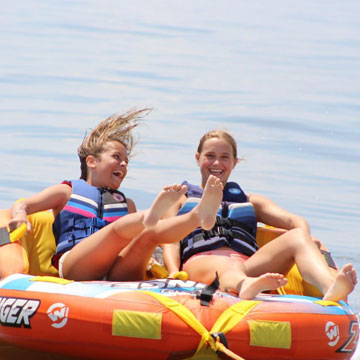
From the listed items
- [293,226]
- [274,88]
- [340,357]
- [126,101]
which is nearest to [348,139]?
[126,101]

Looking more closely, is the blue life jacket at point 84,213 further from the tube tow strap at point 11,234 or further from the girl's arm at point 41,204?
the tube tow strap at point 11,234

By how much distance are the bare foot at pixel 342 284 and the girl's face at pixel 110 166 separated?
125cm

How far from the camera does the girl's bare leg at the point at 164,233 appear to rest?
13.1ft

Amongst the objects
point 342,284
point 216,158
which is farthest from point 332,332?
point 216,158

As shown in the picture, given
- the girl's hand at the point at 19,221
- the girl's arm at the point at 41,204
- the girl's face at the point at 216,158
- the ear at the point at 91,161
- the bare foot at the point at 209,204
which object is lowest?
the girl's hand at the point at 19,221

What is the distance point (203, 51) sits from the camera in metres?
19.1

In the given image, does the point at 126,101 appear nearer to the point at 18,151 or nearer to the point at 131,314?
the point at 18,151

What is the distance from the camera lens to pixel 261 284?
3.91 m

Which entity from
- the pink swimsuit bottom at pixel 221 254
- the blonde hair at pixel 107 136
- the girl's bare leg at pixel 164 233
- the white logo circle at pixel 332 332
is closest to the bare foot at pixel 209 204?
the girl's bare leg at pixel 164 233

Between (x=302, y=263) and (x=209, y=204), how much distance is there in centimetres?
50

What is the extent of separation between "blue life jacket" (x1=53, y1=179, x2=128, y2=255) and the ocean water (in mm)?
498

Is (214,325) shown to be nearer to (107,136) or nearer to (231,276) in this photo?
(231,276)

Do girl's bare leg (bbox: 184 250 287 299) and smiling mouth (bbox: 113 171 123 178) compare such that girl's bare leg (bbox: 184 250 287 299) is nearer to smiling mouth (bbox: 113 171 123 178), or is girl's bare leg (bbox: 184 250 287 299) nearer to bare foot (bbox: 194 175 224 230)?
bare foot (bbox: 194 175 224 230)

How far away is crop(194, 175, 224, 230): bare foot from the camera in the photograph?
4000 millimetres
